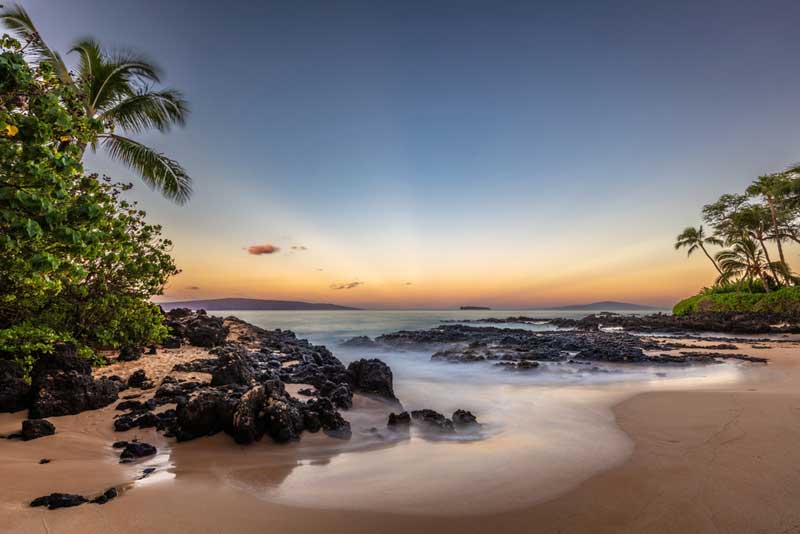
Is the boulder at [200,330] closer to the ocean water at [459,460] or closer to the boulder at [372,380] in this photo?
the boulder at [372,380]

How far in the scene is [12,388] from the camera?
17.1ft

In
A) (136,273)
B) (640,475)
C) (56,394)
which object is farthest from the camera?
(136,273)

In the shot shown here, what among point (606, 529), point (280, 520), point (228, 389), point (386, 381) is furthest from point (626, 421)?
point (228, 389)

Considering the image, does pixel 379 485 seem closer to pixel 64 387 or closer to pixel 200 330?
pixel 64 387

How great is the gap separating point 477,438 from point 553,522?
2.66 meters

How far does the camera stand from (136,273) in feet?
26.9

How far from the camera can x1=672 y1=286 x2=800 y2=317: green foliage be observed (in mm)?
29203

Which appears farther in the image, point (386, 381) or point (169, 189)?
point (169, 189)

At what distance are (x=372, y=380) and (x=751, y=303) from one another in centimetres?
4198

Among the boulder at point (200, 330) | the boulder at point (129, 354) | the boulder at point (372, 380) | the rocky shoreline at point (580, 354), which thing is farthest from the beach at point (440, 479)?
the rocky shoreline at point (580, 354)

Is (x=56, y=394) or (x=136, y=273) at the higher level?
(x=136, y=273)

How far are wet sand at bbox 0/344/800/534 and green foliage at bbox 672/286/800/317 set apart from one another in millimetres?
35776

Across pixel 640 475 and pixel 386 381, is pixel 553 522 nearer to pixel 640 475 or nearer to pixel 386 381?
pixel 640 475

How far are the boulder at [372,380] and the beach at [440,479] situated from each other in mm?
1813
